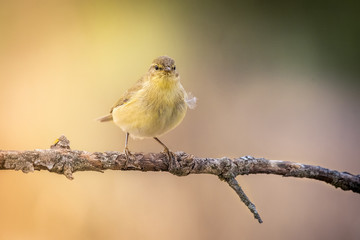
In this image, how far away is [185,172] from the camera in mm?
1400

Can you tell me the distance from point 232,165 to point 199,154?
37.6 inches

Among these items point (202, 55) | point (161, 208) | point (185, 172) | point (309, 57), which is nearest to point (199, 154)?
point (161, 208)

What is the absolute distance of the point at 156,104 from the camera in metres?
1.65

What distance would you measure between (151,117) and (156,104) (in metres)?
0.07

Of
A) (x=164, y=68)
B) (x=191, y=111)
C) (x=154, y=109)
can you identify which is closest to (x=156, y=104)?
(x=154, y=109)

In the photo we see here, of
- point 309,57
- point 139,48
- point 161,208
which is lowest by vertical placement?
point 161,208

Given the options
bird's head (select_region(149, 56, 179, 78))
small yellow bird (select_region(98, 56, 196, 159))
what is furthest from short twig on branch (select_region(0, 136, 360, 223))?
bird's head (select_region(149, 56, 179, 78))

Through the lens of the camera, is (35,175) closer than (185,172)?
No

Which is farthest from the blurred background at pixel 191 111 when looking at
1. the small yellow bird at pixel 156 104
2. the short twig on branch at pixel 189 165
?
the short twig on branch at pixel 189 165

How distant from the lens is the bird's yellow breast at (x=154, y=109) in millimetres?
1634

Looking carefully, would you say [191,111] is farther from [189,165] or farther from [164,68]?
[189,165]

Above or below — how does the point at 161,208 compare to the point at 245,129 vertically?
below

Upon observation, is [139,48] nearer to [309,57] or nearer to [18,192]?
[18,192]

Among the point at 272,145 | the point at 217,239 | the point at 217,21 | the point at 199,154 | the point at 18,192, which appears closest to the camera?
the point at 18,192
